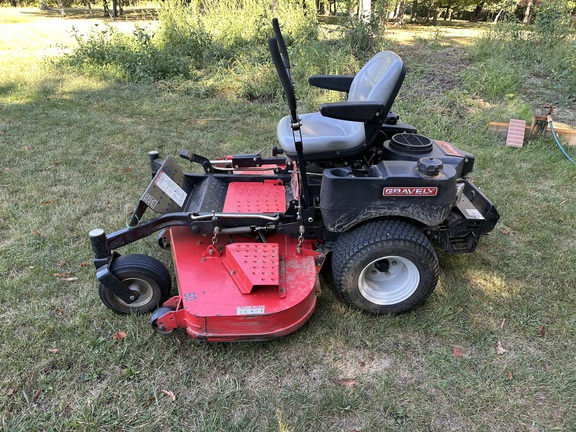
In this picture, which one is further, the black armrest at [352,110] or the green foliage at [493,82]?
the green foliage at [493,82]

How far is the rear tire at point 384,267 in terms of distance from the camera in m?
2.27

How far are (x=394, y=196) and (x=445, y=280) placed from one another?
0.90 meters

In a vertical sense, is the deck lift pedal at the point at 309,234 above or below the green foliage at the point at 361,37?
below

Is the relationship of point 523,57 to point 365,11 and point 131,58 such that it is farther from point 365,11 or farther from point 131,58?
point 131,58

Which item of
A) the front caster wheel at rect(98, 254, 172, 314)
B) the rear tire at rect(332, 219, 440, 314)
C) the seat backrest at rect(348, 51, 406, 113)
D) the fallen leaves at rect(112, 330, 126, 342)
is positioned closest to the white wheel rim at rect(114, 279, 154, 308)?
the front caster wheel at rect(98, 254, 172, 314)

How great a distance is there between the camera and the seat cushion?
2.56 metres

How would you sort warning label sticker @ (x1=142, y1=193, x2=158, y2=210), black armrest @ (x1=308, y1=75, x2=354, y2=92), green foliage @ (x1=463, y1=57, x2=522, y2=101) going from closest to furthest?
1. warning label sticker @ (x1=142, y1=193, x2=158, y2=210)
2. black armrest @ (x1=308, y1=75, x2=354, y2=92)
3. green foliage @ (x1=463, y1=57, x2=522, y2=101)

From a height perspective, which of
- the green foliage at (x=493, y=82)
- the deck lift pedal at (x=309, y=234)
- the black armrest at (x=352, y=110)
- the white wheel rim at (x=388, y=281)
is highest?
the black armrest at (x=352, y=110)

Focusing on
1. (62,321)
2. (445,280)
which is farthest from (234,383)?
(445,280)

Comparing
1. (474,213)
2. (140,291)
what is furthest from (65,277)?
(474,213)

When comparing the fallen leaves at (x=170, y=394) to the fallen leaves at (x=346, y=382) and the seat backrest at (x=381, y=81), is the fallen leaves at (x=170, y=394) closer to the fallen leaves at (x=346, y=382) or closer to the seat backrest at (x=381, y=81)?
the fallen leaves at (x=346, y=382)

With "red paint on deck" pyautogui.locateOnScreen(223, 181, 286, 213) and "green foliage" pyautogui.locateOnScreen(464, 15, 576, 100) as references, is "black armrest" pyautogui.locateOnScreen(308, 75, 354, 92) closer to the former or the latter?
"red paint on deck" pyautogui.locateOnScreen(223, 181, 286, 213)

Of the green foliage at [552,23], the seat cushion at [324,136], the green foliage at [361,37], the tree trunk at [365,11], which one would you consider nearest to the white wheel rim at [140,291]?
the seat cushion at [324,136]

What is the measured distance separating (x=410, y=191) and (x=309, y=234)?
667mm
